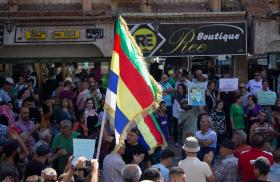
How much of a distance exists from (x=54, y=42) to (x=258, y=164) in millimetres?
Answer: 11438

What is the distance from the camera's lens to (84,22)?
18469 mm

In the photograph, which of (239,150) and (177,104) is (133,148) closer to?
(239,150)

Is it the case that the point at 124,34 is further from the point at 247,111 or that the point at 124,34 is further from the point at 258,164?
the point at 247,111

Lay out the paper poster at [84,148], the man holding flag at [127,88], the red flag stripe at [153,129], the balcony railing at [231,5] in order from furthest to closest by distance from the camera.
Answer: the balcony railing at [231,5] < the red flag stripe at [153,129] < the man holding flag at [127,88] < the paper poster at [84,148]

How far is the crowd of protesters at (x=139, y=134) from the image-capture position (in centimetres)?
846

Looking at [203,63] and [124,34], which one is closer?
[124,34]

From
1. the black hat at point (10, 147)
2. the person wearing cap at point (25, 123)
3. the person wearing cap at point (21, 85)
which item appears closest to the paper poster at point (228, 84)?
the person wearing cap at point (21, 85)

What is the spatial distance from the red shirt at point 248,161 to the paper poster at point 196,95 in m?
5.37

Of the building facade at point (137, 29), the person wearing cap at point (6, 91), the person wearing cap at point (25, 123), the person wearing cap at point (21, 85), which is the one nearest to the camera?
the person wearing cap at point (25, 123)

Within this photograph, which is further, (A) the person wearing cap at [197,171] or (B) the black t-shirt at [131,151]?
(B) the black t-shirt at [131,151]

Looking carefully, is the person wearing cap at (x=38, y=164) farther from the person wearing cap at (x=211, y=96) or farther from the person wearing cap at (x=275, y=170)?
the person wearing cap at (x=211, y=96)

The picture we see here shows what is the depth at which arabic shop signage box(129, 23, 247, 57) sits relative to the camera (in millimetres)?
18297

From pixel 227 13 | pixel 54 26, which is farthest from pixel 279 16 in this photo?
pixel 54 26

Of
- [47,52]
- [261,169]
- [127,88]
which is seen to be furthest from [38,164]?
[47,52]
